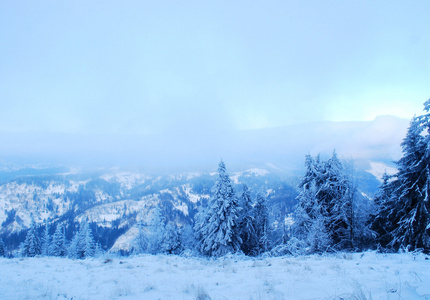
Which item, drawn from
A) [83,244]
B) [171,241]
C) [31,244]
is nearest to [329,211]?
[171,241]

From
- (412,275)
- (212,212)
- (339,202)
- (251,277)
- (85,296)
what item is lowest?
(212,212)

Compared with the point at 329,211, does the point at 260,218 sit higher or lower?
lower

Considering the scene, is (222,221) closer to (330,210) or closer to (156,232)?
(330,210)

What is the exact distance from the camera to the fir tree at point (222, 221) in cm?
2753

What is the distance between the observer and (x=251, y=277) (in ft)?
25.7

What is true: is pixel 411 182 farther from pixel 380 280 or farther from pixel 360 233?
pixel 380 280

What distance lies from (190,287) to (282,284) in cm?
294

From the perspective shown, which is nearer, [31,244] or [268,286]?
[268,286]

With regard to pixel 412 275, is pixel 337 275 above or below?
below

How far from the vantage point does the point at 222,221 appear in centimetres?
2830

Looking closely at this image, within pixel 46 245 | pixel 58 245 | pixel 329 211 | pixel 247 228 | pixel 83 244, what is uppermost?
pixel 329 211

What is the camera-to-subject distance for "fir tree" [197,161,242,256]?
1084 inches

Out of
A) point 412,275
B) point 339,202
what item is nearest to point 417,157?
point 339,202

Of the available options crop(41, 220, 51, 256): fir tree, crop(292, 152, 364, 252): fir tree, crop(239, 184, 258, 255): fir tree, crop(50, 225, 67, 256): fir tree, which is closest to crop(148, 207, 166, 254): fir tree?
crop(239, 184, 258, 255): fir tree
